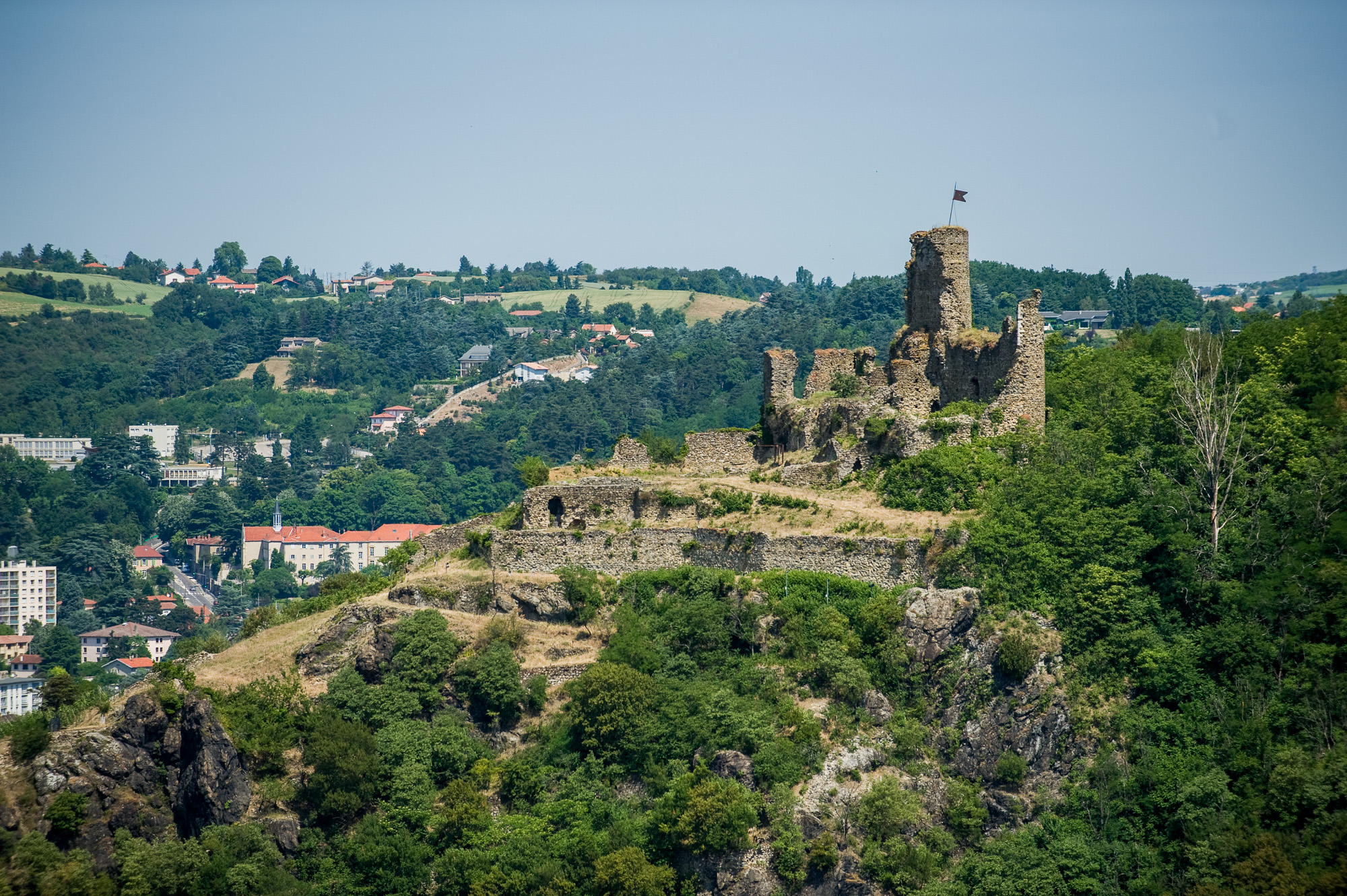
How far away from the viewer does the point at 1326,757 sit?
40406 mm

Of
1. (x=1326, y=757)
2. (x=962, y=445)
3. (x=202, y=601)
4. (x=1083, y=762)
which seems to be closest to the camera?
(x=1326, y=757)

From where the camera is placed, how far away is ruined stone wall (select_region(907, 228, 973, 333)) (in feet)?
190

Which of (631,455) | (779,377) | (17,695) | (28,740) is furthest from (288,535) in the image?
(28,740)

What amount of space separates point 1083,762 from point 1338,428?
12.7 m

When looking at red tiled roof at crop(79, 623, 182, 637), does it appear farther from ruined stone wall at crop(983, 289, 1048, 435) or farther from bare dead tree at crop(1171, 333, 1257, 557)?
bare dead tree at crop(1171, 333, 1257, 557)

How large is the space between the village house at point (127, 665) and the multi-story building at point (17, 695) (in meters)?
6.34

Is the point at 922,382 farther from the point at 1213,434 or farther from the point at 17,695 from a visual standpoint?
the point at 17,695

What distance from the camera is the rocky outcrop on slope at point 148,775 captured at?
47781 mm

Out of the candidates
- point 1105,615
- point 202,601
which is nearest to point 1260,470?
point 1105,615

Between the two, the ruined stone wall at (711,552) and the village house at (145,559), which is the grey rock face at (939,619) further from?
the village house at (145,559)

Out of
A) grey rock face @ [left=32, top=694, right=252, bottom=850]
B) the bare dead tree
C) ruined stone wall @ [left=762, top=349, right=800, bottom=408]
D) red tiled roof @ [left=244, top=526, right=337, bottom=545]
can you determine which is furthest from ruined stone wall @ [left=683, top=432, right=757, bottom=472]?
red tiled roof @ [left=244, top=526, right=337, bottom=545]

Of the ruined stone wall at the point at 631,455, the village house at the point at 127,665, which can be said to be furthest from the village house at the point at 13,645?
the ruined stone wall at the point at 631,455

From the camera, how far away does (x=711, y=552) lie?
52500mm

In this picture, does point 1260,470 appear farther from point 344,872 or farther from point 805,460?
point 344,872
